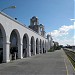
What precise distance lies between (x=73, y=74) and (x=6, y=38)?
14.1m

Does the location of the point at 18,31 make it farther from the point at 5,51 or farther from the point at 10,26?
the point at 5,51

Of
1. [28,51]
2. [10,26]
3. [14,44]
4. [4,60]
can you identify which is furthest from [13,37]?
[4,60]

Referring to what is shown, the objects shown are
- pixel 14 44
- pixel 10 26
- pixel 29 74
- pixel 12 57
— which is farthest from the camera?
pixel 14 44

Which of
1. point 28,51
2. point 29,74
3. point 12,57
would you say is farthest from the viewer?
point 28,51

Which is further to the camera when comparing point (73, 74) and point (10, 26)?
point (10, 26)

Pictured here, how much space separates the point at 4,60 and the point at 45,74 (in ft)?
42.3

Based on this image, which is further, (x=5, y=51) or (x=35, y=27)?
(x=35, y=27)

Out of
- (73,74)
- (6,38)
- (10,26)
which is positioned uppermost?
(10,26)

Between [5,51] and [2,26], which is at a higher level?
[2,26]

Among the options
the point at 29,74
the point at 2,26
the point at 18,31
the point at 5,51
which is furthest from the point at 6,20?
the point at 29,74

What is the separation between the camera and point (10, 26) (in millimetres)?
28984

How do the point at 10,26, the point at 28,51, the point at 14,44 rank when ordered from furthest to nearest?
the point at 14,44, the point at 28,51, the point at 10,26

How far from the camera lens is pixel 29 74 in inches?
572

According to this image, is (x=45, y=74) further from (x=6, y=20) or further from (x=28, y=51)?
(x=28, y=51)
